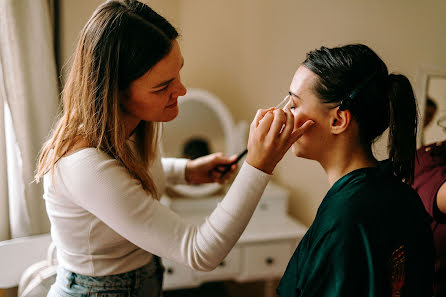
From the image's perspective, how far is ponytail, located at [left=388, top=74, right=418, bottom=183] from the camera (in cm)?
77

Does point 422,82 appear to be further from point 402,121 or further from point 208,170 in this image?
point 208,170

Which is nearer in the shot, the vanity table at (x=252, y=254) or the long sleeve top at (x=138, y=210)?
the long sleeve top at (x=138, y=210)

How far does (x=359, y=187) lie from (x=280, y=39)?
1.28m

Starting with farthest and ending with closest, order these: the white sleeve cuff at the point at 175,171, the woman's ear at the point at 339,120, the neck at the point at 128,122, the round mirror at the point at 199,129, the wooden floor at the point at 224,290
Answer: the wooden floor at the point at 224,290, the round mirror at the point at 199,129, the white sleeve cuff at the point at 175,171, the neck at the point at 128,122, the woman's ear at the point at 339,120

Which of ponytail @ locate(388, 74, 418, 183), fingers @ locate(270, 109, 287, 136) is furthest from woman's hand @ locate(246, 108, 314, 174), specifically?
ponytail @ locate(388, 74, 418, 183)

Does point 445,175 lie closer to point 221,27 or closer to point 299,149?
point 299,149

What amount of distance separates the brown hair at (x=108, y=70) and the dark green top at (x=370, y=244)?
42 cm

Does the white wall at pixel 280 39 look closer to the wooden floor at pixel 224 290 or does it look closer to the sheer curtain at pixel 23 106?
the sheer curtain at pixel 23 106

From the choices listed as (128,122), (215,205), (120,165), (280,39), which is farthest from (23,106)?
(280,39)

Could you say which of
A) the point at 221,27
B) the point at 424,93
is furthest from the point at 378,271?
the point at 221,27

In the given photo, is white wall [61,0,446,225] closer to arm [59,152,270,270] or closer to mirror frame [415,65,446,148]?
mirror frame [415,65,446,148]

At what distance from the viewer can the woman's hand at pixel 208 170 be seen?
1.18 m

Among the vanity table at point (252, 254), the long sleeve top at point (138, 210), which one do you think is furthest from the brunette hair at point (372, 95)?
the vanity table at point (252, 254)

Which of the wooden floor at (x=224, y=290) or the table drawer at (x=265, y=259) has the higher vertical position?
the table drawer at (x=265, y=259)
